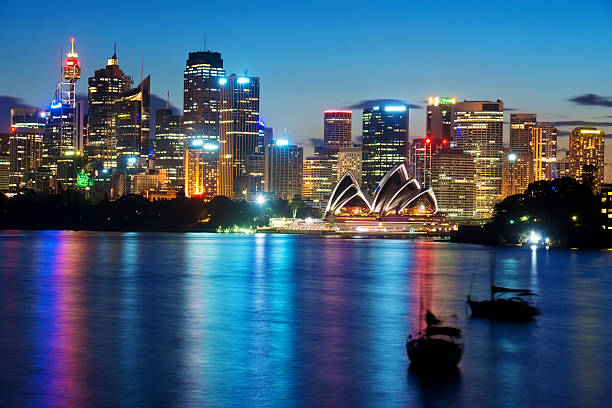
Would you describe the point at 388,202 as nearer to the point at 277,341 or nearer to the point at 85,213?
the point at 85,213

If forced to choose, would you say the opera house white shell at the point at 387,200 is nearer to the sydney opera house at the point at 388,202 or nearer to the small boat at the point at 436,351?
the sydney opera house at the point at 388,202

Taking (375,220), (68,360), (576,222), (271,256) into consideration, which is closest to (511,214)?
(576,222)

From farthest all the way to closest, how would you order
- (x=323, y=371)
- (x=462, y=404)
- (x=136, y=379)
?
(x=323, y=371) → (x=136, y=379) → (x=462, y=404)

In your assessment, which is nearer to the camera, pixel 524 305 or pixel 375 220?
pixel 524 305

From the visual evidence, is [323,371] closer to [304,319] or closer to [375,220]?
[304,319]

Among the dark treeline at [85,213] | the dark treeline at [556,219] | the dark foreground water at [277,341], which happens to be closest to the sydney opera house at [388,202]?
the dark treeline at [85,213]

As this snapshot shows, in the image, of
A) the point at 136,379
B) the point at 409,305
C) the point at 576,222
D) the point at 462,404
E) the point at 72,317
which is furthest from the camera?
the point at 576,222
